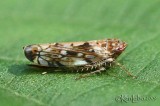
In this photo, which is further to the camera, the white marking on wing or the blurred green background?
the white marking on wing

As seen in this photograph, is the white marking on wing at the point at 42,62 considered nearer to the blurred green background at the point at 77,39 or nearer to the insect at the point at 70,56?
the insect at the point at 70,56

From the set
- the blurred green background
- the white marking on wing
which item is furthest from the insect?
the blurred green background

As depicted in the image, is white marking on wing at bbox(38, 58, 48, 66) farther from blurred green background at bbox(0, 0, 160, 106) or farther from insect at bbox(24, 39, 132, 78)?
blurred green background at bbox(0, 0, 160, 106)

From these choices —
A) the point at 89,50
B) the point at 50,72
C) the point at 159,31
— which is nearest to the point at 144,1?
the point at 159,31

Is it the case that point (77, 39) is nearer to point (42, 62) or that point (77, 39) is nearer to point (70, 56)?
point (70, 56)

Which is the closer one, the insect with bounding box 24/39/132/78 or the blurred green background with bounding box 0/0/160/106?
the blurred green background with bounding box 0/0/160/106

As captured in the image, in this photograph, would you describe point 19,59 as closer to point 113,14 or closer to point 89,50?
point 89,50
